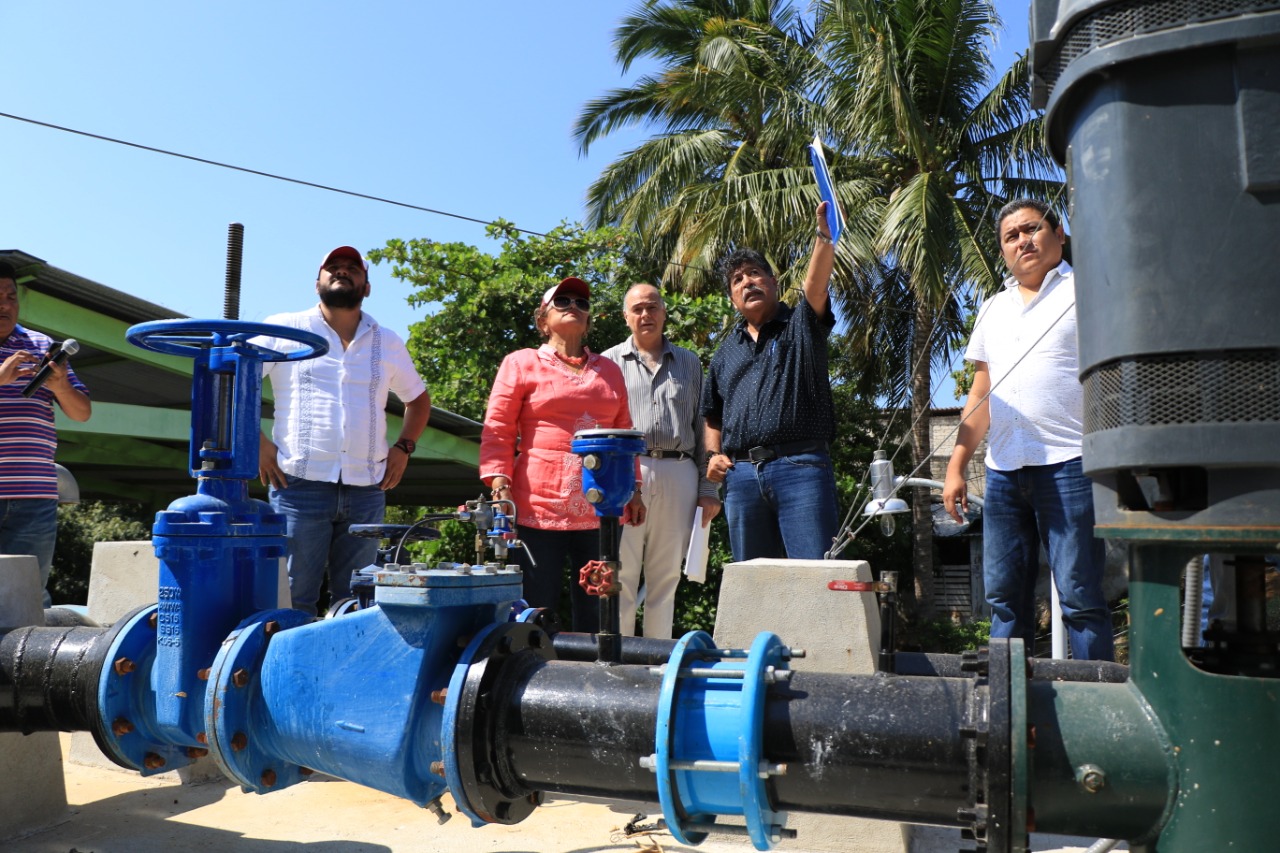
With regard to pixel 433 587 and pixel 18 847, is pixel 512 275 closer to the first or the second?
pixel 18 847

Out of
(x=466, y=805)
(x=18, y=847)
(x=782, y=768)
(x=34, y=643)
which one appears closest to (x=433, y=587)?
(x=466, y=805)

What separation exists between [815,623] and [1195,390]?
1923 millimetres

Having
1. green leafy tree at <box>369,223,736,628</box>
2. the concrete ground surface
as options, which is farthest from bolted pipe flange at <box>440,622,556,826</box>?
green leafy tree at <box>369,223,736,628</box>

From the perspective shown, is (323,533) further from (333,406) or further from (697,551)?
(697,551)

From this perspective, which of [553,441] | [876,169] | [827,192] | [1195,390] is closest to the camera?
[1195,390]

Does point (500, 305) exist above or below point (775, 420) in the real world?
above

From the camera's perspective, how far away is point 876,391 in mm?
16750

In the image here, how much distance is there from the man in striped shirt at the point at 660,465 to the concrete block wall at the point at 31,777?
81.1 inches

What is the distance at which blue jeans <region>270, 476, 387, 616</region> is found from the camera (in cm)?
371

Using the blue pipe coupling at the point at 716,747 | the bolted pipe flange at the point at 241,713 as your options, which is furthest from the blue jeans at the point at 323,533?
Result: the blue pipe coupling at the point at 716,747

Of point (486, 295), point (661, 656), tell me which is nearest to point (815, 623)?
point (661, 656)

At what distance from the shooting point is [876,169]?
15.9 meters

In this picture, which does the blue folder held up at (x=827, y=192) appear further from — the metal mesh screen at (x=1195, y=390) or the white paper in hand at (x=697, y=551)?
the metal mesh screen at (x=1195, y=390)

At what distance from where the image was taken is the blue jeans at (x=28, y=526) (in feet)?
13.0
